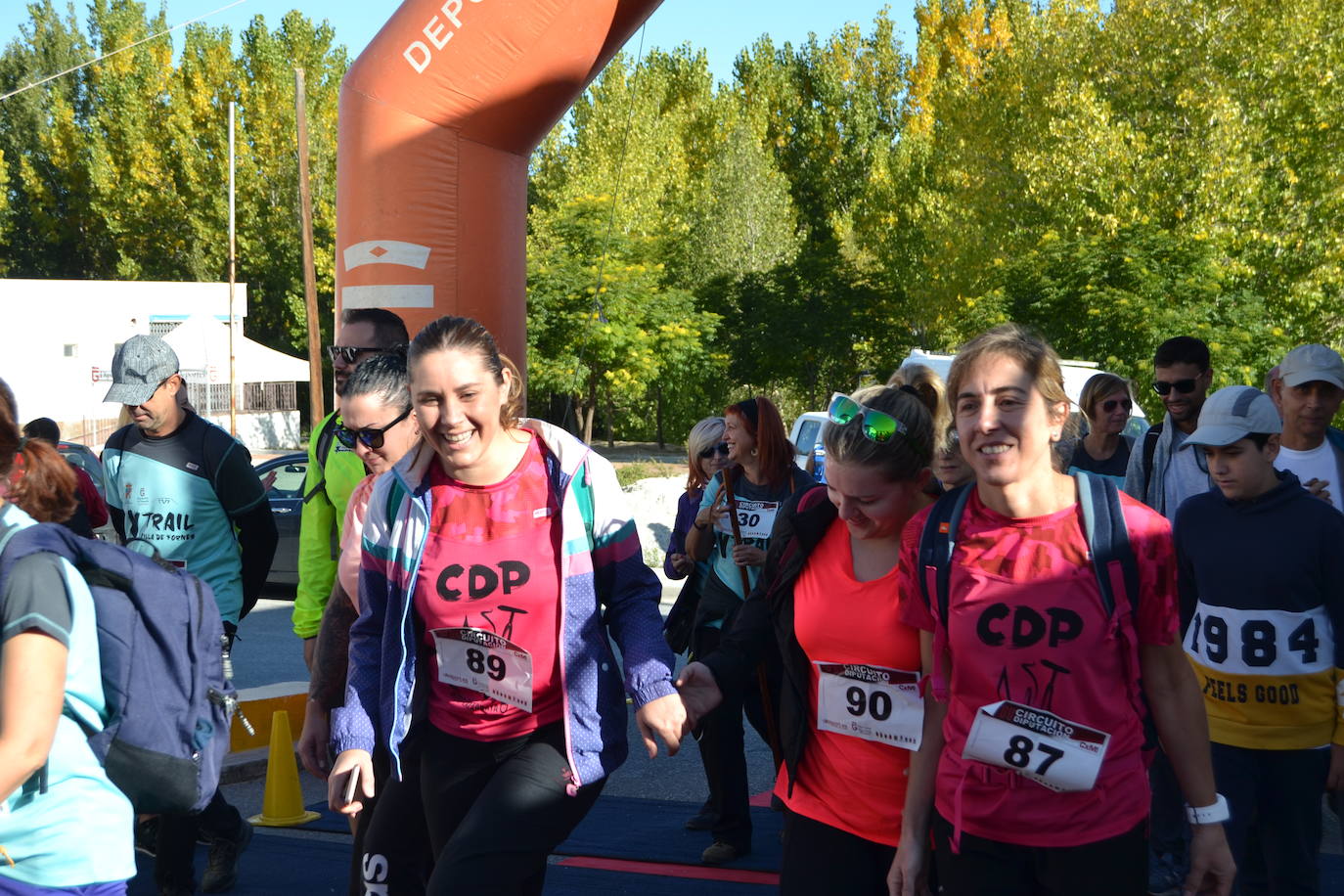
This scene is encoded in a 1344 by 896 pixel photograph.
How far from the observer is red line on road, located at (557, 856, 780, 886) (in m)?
5.23

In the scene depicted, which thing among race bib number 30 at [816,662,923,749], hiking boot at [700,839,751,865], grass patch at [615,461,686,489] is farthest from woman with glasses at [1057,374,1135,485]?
grass patch at [615,461,686,489]

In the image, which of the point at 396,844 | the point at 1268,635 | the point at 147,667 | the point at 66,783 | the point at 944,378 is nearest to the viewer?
the point at 66,783

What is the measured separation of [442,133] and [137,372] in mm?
2837

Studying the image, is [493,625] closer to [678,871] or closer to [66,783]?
[66,783]

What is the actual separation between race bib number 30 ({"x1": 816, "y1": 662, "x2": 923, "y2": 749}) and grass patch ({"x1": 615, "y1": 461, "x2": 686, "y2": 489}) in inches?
969

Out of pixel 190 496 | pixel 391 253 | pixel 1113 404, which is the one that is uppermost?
pixel 391 253

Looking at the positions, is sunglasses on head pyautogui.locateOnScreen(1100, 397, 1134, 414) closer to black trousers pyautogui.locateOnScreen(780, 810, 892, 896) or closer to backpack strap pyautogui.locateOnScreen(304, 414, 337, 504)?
backpack strap pyautogui.locateOnScreen(304, 414, 337, 504)

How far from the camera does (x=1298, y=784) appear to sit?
4008 millimetres

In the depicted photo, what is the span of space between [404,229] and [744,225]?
33837 millimetres

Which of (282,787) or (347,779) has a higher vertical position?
(347,779)

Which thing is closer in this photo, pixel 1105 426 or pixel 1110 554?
pixel 1110 554

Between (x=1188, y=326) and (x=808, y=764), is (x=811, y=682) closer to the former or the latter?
(x=808, y=764)

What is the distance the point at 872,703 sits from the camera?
2967 millimetres

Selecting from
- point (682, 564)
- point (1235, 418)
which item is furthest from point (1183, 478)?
point (682, 564)
